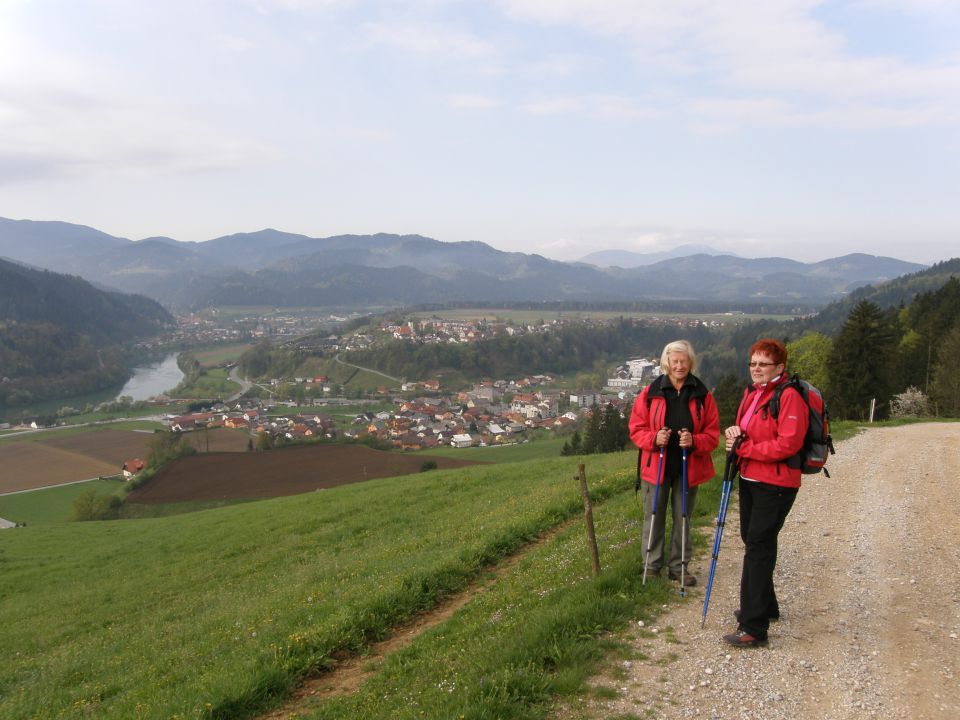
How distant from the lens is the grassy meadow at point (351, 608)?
645 cm

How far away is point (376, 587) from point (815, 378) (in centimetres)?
5011

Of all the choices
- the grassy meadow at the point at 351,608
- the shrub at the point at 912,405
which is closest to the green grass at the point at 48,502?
the grassy meadow at the point at 351,608

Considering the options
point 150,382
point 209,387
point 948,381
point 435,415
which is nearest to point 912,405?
point 948,381

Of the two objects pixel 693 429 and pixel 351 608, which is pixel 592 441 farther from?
pixel 693 429

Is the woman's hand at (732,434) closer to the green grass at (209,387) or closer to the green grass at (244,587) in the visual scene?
the green grass at (244,587)

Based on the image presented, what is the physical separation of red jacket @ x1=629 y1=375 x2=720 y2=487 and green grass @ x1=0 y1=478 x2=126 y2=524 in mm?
57367

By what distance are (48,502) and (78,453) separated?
2748cm

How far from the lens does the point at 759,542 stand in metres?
6.45

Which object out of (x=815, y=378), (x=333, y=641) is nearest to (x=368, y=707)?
(x=333, y=641)

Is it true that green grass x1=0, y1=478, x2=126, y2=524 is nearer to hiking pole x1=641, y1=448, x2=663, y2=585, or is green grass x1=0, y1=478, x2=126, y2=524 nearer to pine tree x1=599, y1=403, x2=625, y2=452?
pine tree x1=599, y1=403, x2=625, y2=452

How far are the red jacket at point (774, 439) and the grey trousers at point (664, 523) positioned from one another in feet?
4.34

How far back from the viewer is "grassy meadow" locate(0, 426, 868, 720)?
645cm

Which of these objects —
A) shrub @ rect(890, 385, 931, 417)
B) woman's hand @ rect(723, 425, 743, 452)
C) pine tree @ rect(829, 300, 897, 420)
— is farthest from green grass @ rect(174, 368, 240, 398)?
woman's hand @ rect(723, 425, 743, 452)

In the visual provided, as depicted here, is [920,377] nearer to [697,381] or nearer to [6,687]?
[697,381]
